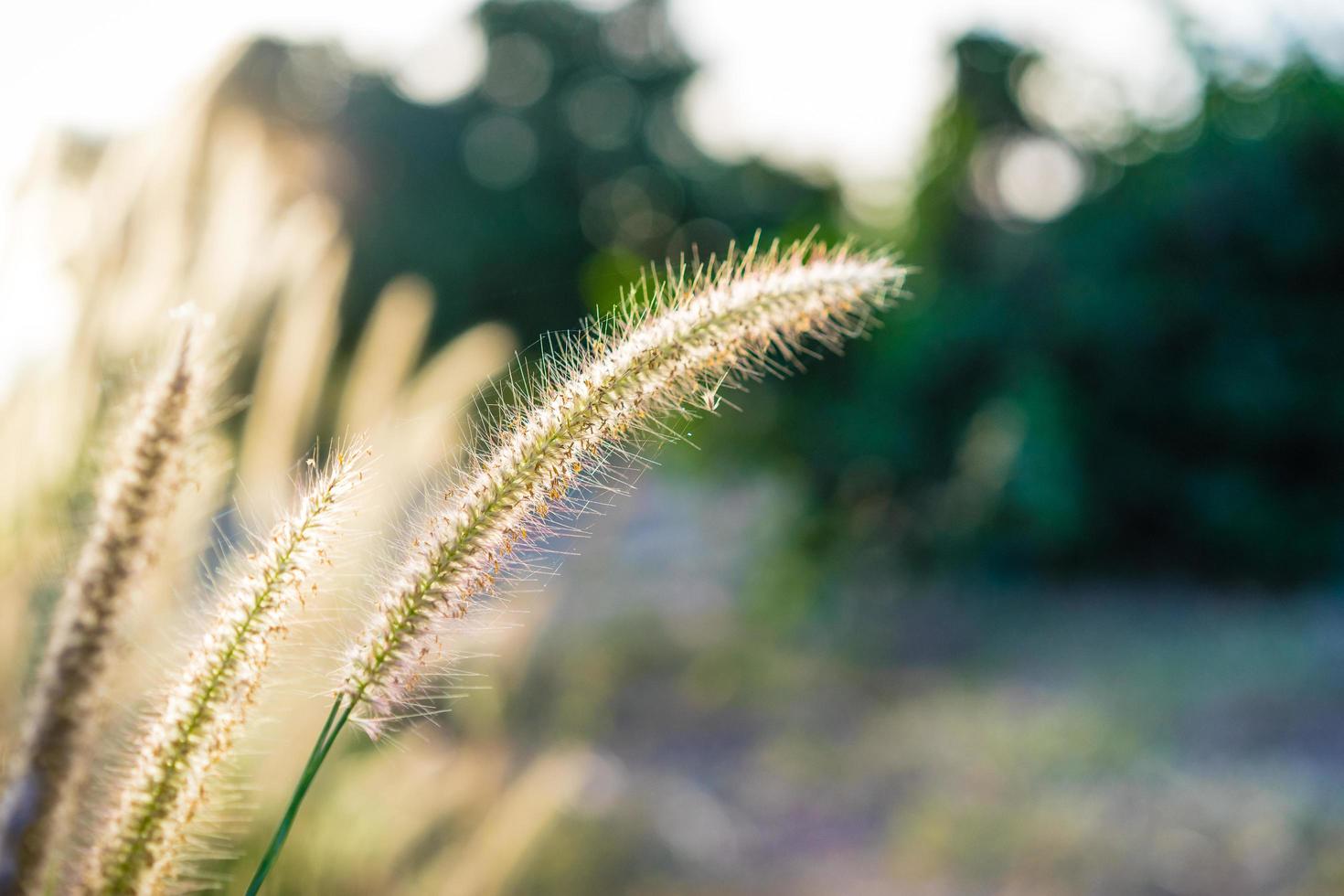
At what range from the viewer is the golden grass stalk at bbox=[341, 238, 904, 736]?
38.4 inches

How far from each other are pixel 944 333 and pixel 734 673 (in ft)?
12.3

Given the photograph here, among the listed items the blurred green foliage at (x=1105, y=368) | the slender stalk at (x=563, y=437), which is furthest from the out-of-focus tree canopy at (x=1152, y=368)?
the slender stalk at (x=563, y=437)

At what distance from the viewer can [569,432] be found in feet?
3.22

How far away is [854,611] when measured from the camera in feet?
35.2

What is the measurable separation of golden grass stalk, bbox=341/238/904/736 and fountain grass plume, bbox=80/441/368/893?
79mm

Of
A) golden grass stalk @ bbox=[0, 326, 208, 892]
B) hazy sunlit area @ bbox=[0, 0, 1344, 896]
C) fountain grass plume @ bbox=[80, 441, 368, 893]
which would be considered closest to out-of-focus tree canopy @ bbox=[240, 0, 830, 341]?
hazy sunlit area @ bbox=[0, 0, 1344, 896]

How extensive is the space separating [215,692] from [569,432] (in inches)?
15.6

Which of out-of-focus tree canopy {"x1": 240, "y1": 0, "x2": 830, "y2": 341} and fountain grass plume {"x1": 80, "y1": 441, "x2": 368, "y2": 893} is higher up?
fountain grass plume {"x1": 80, "y1": 441, "x2": 368, "y2": 893}

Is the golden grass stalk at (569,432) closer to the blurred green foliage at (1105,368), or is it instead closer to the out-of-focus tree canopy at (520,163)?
the blurred green foliage at (1105,368)

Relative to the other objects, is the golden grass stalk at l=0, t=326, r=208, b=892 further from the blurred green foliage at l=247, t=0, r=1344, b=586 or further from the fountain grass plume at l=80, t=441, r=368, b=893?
the blurred green foliage at l=247, t=0, r=1344, b=586

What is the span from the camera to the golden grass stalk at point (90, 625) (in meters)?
1.05

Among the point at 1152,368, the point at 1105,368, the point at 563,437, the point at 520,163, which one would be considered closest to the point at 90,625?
the point at 563,437

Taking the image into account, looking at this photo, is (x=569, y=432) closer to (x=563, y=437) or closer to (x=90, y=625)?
(x=563, y=437)

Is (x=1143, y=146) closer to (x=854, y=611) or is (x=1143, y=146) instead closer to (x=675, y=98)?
(x=854, y=611)
